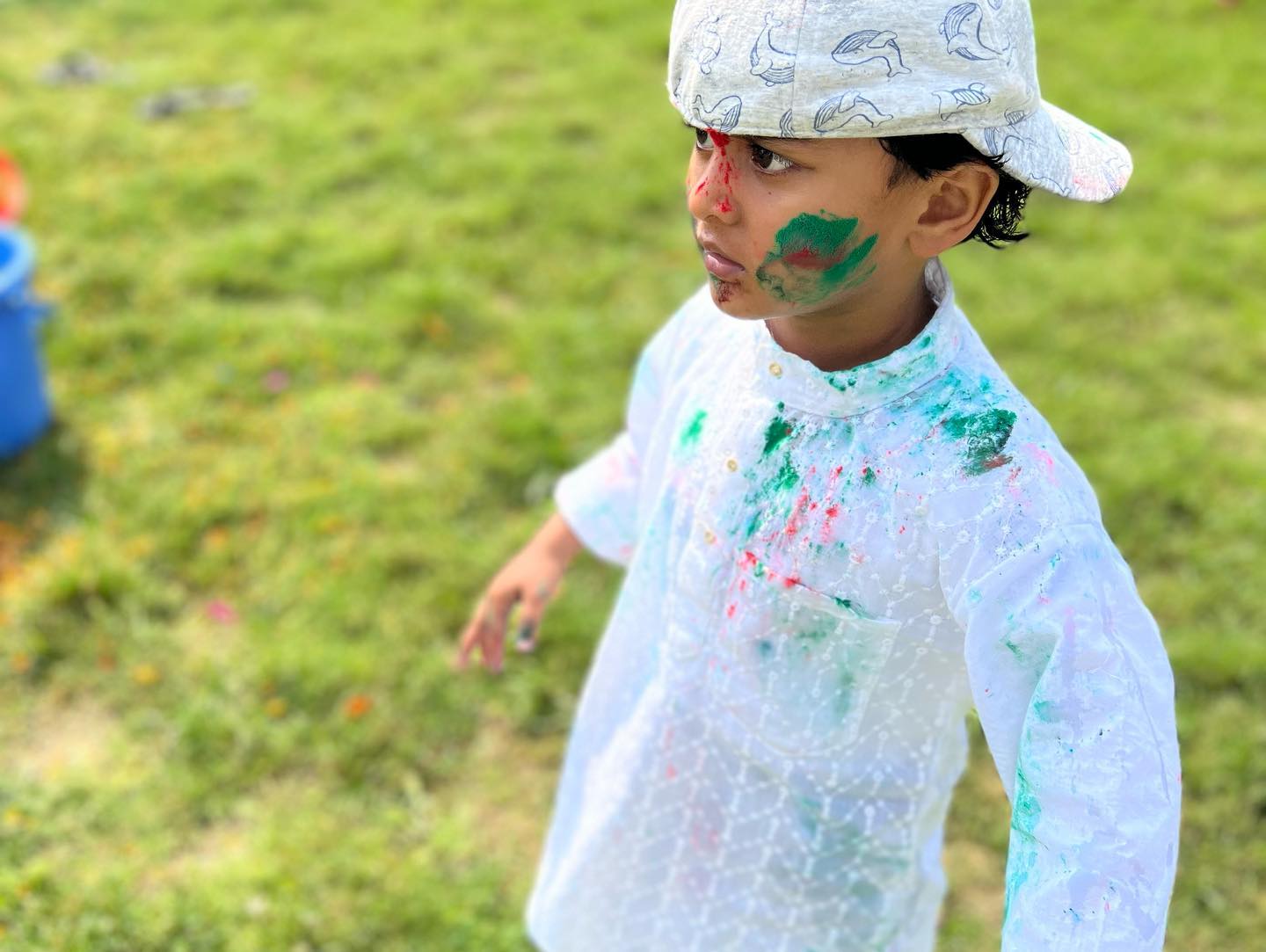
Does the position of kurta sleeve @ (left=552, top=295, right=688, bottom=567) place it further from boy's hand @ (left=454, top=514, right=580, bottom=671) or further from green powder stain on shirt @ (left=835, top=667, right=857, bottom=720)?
green powder stain on shirt @ (left=835, top=667, right=857, bottom=720)

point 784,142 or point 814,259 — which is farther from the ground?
point 784,142

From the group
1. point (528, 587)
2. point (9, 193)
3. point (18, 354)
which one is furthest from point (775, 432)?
point (9, 193)

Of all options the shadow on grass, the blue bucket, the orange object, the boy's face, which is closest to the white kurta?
the boy's face

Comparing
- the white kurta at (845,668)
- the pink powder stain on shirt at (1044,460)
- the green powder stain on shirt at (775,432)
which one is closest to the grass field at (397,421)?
the white kurta at (845,668)

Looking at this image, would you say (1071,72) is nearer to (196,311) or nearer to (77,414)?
(196,311)

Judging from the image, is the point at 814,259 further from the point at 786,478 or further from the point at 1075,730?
the point at 1075,730

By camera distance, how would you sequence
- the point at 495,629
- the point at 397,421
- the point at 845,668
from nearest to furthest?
the point at 845,668, the point at 495,629, the point at 397,421

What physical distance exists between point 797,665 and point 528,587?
660 millimetres

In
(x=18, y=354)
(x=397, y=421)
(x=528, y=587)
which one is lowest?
(x=397, y=421)

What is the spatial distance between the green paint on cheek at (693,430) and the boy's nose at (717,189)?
1.06ft

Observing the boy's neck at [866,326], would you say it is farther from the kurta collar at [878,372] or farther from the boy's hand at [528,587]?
the boy's hand at [528,587]

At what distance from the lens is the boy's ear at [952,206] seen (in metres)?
1.33

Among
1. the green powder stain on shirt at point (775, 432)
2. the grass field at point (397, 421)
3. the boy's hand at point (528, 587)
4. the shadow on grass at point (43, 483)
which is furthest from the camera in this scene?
the shadow on grass at point (43, 483)

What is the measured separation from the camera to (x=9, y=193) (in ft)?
14.5
